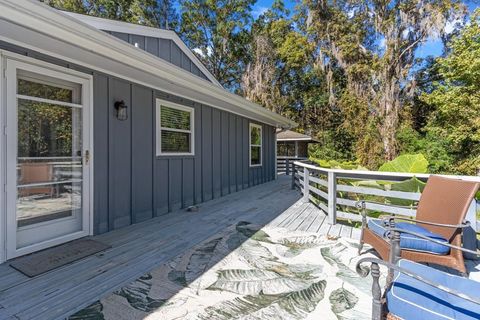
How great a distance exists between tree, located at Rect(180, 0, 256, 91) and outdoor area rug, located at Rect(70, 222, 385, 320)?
1669cm

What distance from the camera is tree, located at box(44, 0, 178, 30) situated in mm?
17219

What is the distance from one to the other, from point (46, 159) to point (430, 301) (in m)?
3.83

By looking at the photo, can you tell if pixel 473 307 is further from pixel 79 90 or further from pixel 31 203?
pixel 79 90

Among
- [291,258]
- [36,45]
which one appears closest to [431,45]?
[291,258]

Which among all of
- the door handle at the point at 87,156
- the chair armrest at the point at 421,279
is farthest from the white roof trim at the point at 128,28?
the chair armrest at the point at 421,279

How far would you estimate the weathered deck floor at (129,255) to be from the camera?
7.18 ft

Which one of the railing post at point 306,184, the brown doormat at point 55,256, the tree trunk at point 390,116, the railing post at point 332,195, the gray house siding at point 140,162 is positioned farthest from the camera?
the tree trunk at point 390,116

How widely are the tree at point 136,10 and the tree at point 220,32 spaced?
39.8 inches

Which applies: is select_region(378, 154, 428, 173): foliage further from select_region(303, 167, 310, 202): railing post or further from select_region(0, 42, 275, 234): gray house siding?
select_region(0, 42, 275, 234): gray house siding

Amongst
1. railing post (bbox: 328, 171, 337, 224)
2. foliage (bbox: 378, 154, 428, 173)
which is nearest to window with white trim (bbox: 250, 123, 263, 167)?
railing post (bbox: 328, 171, 337, 224)

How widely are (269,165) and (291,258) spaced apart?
7.21m

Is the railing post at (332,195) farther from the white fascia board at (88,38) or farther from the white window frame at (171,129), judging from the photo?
the white window frame at (171,129)

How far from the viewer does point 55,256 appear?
9.86 feet

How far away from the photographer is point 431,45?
12.1 m
